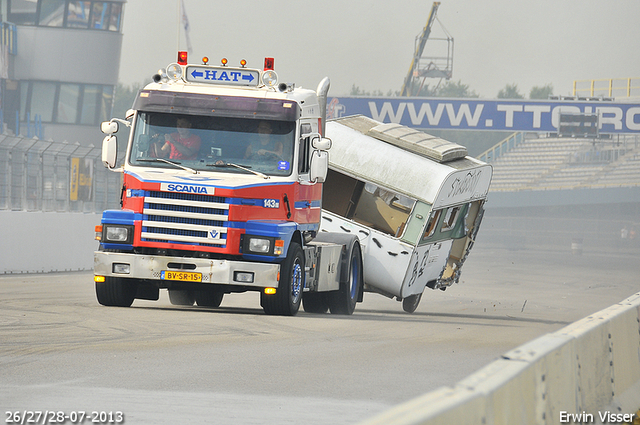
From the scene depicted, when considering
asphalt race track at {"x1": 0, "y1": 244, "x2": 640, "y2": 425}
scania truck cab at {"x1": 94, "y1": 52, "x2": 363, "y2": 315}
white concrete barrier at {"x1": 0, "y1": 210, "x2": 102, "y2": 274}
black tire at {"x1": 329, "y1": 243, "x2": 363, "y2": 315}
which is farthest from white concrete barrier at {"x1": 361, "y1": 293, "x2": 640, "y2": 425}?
white concrete barrier at {"x1": 0, "y1": 210, "x2": 102, "y2": 274}

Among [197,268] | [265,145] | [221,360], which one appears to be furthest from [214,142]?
[221,360]

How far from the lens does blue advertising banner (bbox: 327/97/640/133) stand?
196ft

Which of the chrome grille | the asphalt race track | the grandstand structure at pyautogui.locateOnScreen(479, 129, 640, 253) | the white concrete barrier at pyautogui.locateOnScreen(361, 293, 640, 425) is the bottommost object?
the asphalt race track

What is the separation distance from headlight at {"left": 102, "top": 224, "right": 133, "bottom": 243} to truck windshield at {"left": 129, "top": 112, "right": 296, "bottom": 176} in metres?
0.87

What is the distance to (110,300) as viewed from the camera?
13.5 m

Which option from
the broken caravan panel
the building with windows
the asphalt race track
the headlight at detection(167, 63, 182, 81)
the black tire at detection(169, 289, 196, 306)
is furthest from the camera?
the building with windows

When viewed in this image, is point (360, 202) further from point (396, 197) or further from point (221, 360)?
point (221, 360)

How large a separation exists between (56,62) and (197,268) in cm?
4604

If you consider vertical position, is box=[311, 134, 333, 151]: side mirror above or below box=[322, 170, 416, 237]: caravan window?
above

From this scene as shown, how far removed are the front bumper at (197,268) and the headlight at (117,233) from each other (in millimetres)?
184

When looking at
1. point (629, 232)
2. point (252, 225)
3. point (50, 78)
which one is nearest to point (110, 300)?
point (252, 225)

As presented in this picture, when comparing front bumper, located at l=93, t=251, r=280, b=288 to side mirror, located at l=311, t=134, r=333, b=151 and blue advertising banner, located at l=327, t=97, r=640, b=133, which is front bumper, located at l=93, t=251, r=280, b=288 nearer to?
side mirror, located at l=311, t=134, r=333, b=151

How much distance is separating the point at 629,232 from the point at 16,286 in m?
58.7

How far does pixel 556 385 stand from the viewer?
5.25 meters
